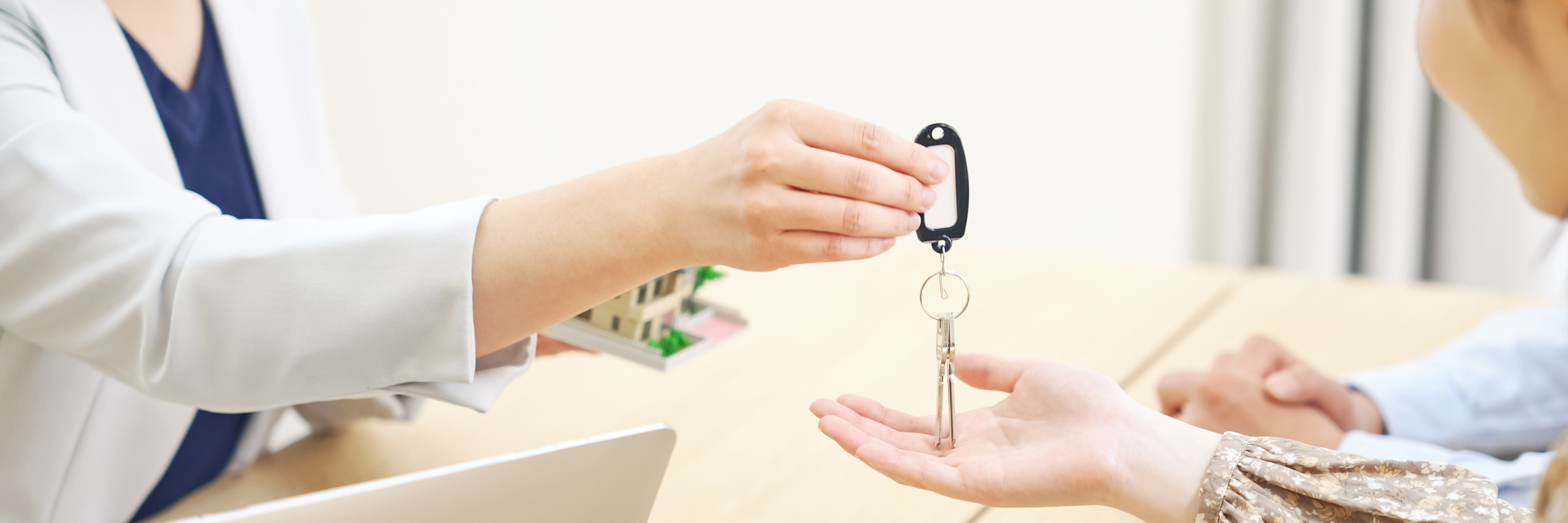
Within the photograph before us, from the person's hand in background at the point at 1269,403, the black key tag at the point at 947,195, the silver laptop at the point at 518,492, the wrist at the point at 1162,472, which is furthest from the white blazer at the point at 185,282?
the person's hand in background at the point at 1269,403

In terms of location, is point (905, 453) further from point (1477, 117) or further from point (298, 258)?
point (1477, 117)

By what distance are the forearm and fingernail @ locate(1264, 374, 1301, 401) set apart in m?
0.76

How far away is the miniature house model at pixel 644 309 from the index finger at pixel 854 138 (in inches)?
11.1

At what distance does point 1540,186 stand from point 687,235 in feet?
3.04

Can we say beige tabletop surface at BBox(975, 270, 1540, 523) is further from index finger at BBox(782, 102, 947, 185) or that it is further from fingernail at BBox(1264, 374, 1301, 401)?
index finger at BBox(782, 102, 947, 185)

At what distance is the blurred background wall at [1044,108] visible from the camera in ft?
5.39

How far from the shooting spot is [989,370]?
0.87 metres

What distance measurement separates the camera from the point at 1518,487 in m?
0.92

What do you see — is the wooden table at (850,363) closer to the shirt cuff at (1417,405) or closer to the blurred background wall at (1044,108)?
the shirt cuff at (1417,405)

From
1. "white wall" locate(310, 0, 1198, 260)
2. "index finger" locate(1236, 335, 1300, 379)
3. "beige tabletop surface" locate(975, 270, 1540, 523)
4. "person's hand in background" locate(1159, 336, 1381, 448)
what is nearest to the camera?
"person's hand in background" locate(1159, 336, 1381, 448)

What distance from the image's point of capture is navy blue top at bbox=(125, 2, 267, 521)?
3.23 ft

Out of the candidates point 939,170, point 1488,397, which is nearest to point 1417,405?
point 1488,397

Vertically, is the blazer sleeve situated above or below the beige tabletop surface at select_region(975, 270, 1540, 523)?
above

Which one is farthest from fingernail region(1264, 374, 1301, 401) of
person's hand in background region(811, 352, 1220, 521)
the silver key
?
the silver key
